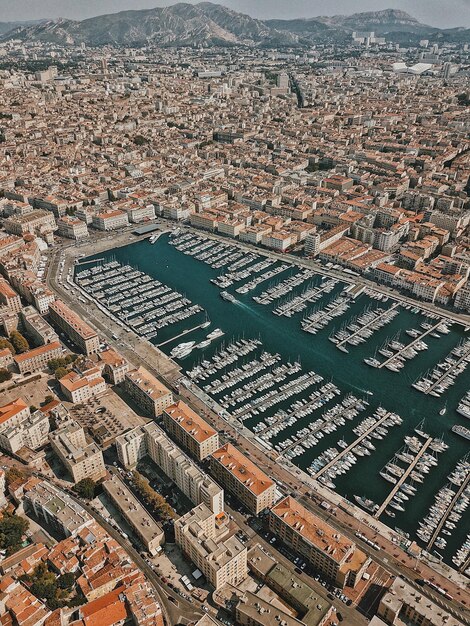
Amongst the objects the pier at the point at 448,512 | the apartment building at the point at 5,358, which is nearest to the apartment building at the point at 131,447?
the apartment building at the point at 5,358

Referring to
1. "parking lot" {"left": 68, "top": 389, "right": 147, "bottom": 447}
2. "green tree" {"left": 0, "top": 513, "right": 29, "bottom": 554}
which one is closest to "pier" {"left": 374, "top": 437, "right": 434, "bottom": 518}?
"parking lot" {"left": 68, "top": 389, "right": 147, "bottom": 447}

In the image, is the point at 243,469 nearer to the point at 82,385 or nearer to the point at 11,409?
the point at 82,385

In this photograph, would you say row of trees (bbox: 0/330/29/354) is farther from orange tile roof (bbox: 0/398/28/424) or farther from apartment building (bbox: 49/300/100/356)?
orange tile roof (bbox: 0/398/28/424)

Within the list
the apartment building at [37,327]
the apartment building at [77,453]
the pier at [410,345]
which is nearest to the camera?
the apartment building at [77,453]

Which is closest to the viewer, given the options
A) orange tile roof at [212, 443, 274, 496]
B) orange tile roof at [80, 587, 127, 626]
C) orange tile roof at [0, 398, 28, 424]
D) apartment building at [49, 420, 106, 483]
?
orange tile roof at [80, 587, 127, 626]

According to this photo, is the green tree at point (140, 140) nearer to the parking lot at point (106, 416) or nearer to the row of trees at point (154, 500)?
the parking lot at point (106, 416)

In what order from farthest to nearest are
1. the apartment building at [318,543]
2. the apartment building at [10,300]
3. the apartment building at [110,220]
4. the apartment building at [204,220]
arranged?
the apartment building at [110,220] → the apartment building at [204,220] → the apartment building at [10,300] → the apartment building at [318,543]
